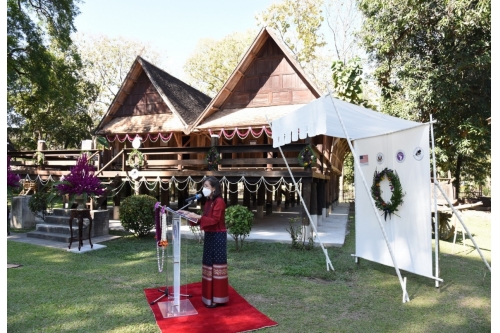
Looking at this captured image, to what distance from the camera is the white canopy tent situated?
20.2 feet

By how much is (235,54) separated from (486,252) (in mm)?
25802

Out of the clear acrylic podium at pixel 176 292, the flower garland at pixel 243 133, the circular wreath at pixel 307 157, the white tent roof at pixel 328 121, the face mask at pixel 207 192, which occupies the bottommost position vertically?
the clear acrylic podium at pixel 176 292

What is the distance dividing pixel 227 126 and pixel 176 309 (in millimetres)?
8521

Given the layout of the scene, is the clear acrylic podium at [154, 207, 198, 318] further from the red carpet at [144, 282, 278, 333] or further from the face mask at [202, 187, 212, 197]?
the face mask at [202, 187, 212, 197]

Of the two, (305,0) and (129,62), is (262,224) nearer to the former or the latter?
(305,0)

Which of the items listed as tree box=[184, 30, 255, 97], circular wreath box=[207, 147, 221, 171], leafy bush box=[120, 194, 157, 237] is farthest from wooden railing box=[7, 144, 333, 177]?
tree box=[184, 30, 255, 97]

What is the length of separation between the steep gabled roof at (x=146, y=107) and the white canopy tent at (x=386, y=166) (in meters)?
8.51

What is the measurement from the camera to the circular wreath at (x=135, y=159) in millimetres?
13414

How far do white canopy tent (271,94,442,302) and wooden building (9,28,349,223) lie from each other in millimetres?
3441

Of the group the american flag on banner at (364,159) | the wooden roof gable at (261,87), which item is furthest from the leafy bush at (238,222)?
the wooden roof gable at (261,87)

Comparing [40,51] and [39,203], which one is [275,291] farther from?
[40,51]

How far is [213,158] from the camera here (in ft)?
40.5

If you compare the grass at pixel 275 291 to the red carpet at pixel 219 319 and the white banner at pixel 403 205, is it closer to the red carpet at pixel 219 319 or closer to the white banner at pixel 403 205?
the red carpet at pixel 219 319

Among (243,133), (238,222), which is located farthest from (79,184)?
(243,133)
